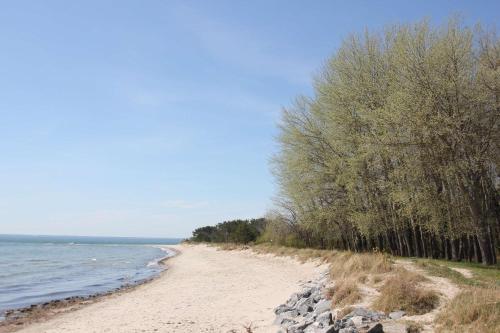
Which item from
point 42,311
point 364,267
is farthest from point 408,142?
point 42,311

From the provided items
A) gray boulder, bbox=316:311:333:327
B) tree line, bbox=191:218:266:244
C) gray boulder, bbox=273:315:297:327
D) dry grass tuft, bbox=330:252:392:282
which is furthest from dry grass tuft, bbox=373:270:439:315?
tree line, bbox=191:218:266:244

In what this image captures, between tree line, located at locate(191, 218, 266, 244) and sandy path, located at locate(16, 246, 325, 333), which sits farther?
tree line, located at locate(191, 218, 266, 244)

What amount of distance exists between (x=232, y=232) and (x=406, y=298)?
7151cm

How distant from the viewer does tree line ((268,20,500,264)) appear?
58.3 ft

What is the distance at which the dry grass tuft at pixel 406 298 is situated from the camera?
9461 mm

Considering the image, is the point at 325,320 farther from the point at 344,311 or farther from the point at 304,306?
the point at 304,306

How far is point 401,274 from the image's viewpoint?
12031mm

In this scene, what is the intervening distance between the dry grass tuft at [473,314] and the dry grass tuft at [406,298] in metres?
0.73

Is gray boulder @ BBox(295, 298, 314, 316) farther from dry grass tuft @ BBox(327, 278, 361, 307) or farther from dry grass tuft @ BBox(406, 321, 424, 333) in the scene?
dry grass tuft @ BBox(406, 321, 424, 333)

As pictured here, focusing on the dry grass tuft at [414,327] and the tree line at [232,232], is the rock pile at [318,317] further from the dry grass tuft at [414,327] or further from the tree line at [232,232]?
the tree line at [232,232]

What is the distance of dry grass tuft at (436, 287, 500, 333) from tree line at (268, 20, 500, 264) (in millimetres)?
10045

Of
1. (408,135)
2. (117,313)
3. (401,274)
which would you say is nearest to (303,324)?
(401,274)

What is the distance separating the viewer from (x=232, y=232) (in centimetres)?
8025

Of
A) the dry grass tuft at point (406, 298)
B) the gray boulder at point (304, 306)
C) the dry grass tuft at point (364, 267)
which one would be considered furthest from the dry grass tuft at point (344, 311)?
the dry grass tuft at point (364, 267)
